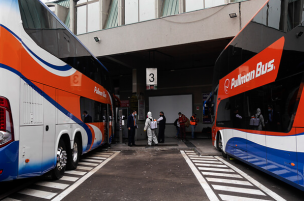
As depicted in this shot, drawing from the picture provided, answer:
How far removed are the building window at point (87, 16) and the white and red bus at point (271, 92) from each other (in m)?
12.3

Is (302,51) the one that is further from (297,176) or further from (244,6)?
(244,6)

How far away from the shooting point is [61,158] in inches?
273

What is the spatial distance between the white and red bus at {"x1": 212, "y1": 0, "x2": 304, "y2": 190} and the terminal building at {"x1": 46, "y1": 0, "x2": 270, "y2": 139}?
546 cm

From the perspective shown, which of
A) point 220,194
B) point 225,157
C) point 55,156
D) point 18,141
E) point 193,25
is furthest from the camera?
point 193,25

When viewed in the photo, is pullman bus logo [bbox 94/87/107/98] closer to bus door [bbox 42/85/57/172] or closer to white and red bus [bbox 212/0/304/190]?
bus door [bbox 42/85/57/172]

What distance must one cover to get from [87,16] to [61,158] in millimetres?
14323

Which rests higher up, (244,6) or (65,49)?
(244,6)

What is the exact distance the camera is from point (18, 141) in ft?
15.3

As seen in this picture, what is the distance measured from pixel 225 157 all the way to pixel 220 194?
5.58 m

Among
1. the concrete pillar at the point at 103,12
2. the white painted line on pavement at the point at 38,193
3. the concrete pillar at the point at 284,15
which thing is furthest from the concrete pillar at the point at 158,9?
the white painted line on pavement at the point at 38,193

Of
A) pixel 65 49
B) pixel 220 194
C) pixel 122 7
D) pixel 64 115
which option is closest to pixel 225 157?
pixel 220 194

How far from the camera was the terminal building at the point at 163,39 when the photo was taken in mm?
13977

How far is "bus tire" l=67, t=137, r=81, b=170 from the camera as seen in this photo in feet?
25.1

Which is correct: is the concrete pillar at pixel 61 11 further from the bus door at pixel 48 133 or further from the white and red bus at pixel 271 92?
the bus door at pixel 48 133
